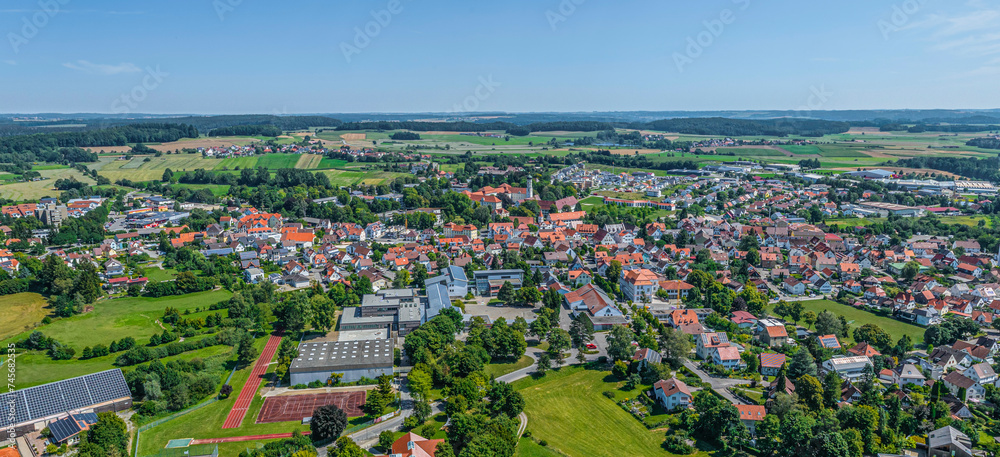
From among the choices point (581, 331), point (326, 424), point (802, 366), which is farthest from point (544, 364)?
point (802, 366)

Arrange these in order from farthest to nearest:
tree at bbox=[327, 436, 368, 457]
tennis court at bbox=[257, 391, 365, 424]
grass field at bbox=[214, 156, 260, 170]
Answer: grass field at bbox=[214, 156, 260, 170]
tennis court at bbox=[257, 391, 365, 424]
tree at bbox=[327, 436, 368, 457]

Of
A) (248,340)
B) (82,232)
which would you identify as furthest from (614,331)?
(82,232)

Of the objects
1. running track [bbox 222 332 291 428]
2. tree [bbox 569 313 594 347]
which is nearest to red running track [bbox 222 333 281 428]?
running track [bbox 222 332 291 428]

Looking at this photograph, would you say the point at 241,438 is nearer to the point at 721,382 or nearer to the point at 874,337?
the point at 721,382

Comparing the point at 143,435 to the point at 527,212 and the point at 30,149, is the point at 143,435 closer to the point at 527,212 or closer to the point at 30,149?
the point at 527,212

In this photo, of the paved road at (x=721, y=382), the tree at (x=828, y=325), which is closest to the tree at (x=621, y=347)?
the paved road at (x=721, y=382)

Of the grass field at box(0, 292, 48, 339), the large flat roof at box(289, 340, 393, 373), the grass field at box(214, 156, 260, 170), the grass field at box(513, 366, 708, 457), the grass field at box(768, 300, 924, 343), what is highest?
the grass field at box(214, 156, 260, 170)

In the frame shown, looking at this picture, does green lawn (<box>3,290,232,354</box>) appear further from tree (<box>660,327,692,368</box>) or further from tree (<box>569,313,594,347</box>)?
tree (<box>660,327,692,368</box>)
